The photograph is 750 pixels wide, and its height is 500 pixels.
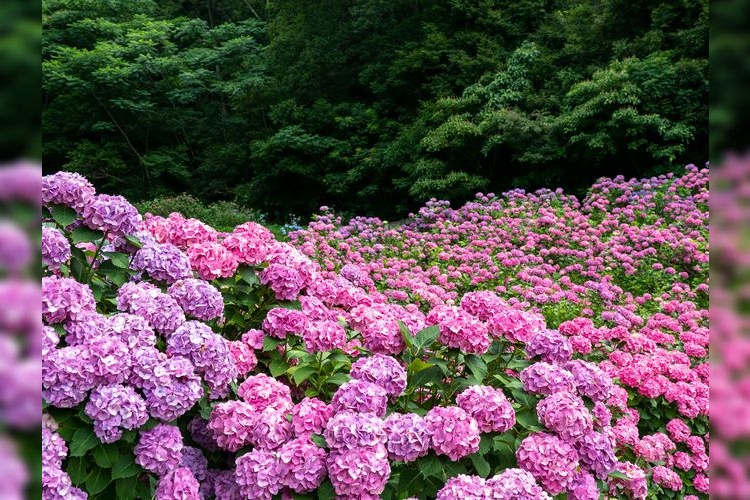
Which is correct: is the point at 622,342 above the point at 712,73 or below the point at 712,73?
below

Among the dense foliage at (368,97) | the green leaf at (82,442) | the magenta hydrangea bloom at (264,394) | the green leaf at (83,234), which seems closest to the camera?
the green leaf at (82,442)

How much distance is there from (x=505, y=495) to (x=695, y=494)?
1.59m

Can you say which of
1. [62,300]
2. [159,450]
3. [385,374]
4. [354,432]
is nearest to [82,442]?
[159,450]

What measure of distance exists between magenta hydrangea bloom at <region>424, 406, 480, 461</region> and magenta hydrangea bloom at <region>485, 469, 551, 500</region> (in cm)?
11

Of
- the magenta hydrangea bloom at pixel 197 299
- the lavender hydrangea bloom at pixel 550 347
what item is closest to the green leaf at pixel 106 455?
the magenta hydrangea bloom at pixel 197 299

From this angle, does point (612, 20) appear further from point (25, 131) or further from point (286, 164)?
point (25, 131)

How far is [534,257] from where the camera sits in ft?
19.3

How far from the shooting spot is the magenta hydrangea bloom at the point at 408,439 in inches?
61.7

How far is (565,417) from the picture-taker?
169 centimetres

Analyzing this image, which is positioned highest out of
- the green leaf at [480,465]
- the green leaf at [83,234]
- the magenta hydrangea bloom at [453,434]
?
the magenta hydrangea bloom at [453,434]

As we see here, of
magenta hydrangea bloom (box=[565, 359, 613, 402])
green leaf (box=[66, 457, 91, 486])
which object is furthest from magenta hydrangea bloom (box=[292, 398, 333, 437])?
magenta hydrangea bloom (box=[565, 359, 613, 402])

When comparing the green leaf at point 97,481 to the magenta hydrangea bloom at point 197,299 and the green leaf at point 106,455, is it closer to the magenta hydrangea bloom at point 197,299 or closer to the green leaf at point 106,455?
the green leaf at point 106,455

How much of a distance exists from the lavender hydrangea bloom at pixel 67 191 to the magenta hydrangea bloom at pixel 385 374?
3.37 feet

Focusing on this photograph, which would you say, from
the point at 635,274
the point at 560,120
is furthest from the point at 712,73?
the point at 560,120
